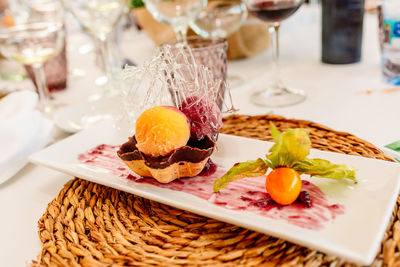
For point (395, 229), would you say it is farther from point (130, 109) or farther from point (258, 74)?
point (258, 74)

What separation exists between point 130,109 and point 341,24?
0.67m

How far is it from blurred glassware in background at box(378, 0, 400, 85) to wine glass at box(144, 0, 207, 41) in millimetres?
447

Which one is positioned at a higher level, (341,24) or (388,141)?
(341,24)

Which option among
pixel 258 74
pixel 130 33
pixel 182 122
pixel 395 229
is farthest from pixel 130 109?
pixel 130 33

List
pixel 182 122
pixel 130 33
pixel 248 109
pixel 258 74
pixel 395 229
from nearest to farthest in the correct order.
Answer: pixel 395 229 → pixel 182 122 → pixel 248 109 → pixel 258 74 → pixel 130 33

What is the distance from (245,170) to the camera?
1.65 ft

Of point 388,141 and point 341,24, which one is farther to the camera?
point 341,24

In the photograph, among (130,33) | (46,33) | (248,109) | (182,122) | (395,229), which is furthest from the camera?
(130,33)

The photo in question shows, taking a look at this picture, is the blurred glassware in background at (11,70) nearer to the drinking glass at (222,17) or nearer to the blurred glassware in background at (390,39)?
the drinking glass at (222,17)

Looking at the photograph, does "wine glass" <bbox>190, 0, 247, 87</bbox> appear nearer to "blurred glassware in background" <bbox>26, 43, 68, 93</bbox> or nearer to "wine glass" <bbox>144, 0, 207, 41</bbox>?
"wine glass" <bbox>144, 0, 207, 41</bbox>

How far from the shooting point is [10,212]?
0.60 meters

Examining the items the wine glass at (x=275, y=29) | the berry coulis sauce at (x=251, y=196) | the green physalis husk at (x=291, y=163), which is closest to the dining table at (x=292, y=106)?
the wine glass at (x=275, y=29)

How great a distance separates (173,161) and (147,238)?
112 mm

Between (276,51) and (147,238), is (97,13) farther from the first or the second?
(147,238)
